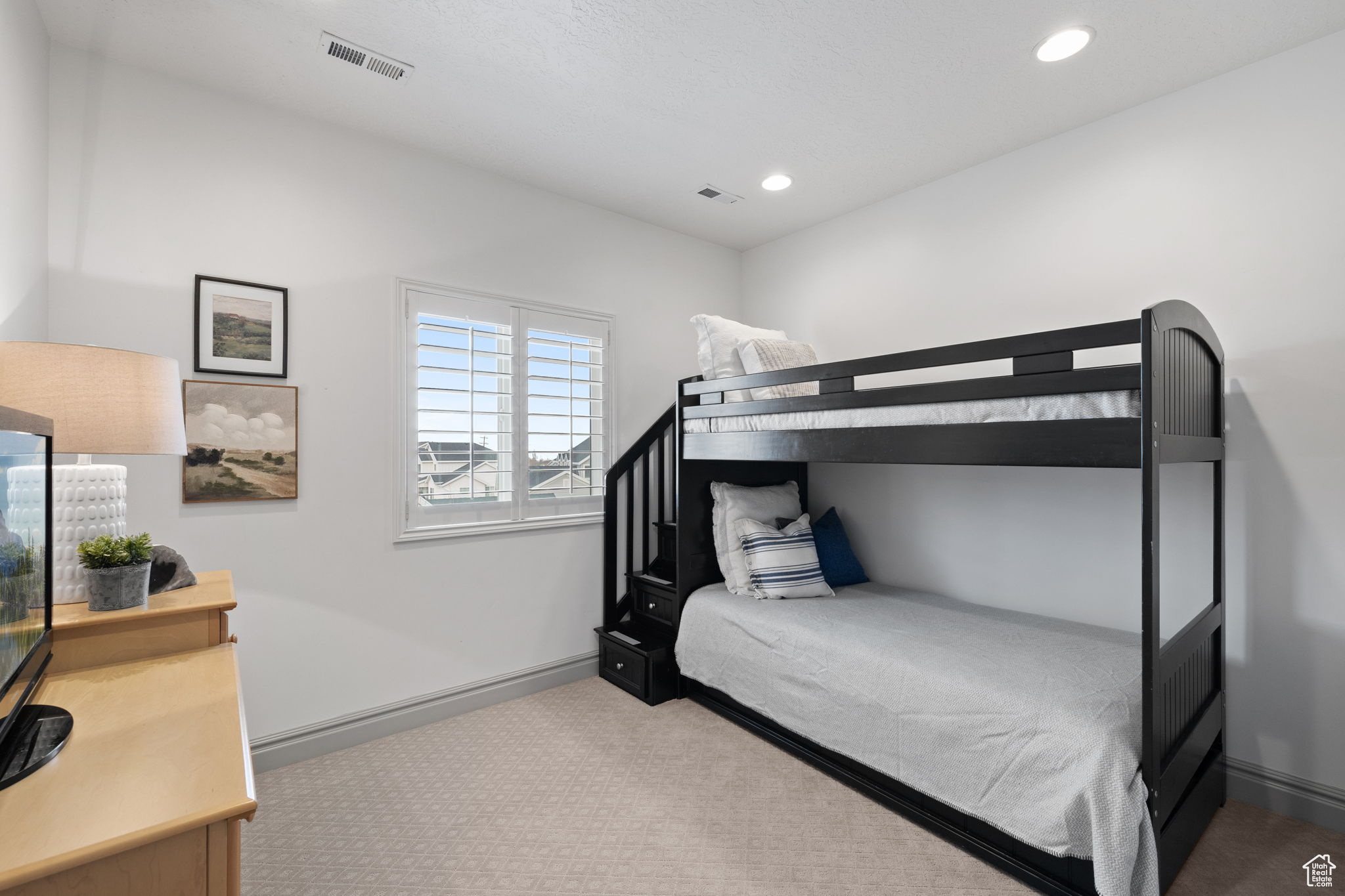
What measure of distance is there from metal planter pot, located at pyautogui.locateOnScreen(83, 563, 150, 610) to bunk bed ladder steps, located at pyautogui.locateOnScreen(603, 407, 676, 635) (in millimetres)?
2140

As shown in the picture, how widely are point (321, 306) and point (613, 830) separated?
2282mm

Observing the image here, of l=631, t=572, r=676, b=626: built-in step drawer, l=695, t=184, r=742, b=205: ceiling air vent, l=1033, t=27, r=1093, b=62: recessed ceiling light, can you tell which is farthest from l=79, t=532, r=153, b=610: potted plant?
l=1033, t=27, r=1093, b=62: recessed ceiling light

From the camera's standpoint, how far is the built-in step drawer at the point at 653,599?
3166 mm

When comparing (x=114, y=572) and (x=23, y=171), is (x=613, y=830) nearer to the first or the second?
(x=114, y=572)

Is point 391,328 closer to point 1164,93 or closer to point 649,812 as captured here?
point 649,812

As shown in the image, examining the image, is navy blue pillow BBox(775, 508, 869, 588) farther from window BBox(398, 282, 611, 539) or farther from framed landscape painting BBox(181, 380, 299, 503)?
framed landscape painting BBox(181, 380, 299, 503)

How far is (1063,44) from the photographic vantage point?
6.69ft

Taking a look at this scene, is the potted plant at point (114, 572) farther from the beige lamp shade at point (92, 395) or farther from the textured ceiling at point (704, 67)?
the textured ceiling at point (704, 67)

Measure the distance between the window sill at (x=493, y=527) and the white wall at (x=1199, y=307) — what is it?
1631 mm

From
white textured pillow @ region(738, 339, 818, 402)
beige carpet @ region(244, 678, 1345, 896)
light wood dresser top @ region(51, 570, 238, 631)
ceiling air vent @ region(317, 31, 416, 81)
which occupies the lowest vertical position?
beige carpet @ region(244, 678, 1345, 896)

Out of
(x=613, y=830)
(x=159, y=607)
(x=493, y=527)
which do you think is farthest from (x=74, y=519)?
(x=613, y=830)

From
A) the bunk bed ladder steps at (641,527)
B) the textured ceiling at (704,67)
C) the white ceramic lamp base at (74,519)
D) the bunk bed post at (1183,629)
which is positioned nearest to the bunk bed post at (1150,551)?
the bunk bed post at (1183,629)

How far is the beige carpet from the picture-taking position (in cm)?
179

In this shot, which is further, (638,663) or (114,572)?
(638,663)
